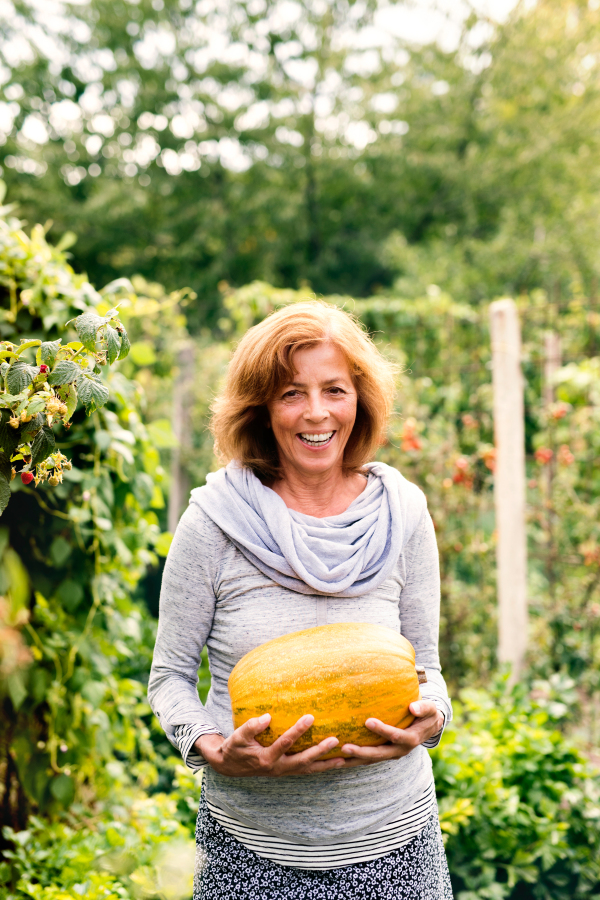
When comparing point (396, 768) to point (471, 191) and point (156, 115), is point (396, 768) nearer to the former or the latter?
point (471, 191)

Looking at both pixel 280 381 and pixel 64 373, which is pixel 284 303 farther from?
pixel 64 373

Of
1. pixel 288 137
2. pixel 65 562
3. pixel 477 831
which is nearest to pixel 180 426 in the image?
pixel 65 562

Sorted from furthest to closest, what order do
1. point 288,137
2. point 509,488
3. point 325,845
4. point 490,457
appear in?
point 288,137 < point 490,457 < point 509,488 < point 325,845

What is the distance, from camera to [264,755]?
50.9 inches

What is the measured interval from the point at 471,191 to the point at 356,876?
53.2 ft

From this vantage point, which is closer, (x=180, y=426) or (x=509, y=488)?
(x=509, y=488)

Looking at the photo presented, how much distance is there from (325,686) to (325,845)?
372 millimetres

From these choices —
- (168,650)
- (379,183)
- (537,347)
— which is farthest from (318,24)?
(168,650)

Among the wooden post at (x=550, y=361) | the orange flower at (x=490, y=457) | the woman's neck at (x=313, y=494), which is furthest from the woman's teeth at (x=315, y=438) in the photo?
the wooden post at (x=550, y=361)

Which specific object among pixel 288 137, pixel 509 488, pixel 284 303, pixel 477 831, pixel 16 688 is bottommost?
pixel 477 831

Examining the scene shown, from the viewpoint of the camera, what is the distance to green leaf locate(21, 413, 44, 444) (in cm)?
106

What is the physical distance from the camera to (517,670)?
3.70 meters

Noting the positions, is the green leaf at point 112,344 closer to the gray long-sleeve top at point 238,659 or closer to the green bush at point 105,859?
the gray long-sleeve top at point 238,659

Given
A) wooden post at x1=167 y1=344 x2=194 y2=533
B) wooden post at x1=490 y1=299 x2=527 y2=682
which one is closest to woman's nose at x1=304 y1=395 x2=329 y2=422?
wooden post at x1=490 y1=299 x2=527 y2=682
